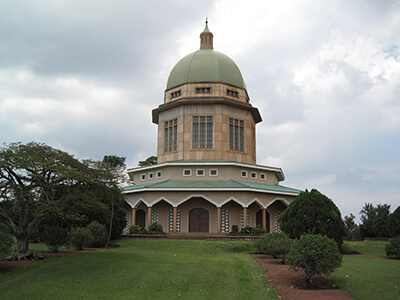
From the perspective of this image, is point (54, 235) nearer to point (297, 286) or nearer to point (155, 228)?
point (155, 228)

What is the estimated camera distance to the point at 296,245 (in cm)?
1465

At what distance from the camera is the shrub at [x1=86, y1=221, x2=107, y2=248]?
995 inches

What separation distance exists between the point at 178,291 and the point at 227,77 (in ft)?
103

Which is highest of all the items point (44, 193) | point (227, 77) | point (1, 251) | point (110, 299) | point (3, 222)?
point (227, 77)

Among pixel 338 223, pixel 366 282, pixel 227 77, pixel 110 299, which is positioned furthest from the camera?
pixel 227 77

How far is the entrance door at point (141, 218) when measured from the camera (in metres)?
37.0

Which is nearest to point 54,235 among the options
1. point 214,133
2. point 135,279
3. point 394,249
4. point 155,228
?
point 135,279

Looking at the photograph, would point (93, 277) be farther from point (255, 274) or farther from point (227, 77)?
point (227, 77)

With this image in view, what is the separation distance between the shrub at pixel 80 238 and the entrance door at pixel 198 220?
41.8 ft

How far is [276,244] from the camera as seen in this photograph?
19516mm

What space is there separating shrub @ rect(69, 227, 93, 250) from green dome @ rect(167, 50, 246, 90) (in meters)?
22.7

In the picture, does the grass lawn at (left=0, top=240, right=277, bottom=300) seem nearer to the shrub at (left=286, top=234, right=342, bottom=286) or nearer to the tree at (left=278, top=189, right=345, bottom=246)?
the shrub at (left=286, top=234, right=342, bottom=286)

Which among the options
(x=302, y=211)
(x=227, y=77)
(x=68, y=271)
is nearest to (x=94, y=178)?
(x=68, y=271)

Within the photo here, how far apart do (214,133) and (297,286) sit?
26.0 metres
